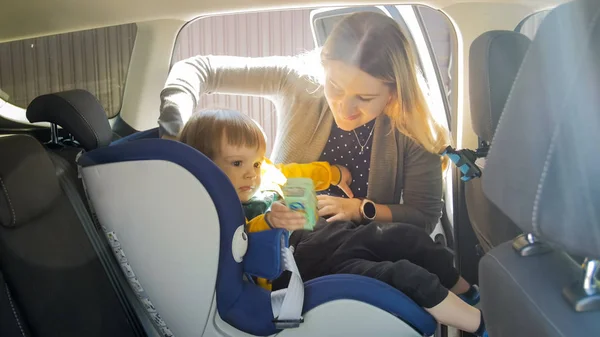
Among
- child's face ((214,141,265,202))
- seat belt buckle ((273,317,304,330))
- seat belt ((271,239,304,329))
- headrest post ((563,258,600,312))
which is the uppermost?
headrest post ((563,258,600,312))

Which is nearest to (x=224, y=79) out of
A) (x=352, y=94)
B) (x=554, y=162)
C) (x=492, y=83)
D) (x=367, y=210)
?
(x=352, y=94)

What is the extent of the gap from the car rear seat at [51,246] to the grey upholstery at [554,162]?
1.13 meters

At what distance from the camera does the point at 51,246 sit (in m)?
1.58

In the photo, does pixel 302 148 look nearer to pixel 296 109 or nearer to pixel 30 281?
pixel 296 109

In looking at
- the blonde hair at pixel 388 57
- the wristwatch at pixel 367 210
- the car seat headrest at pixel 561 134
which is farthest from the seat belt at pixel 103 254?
the car seat headrest at pixel 561 134

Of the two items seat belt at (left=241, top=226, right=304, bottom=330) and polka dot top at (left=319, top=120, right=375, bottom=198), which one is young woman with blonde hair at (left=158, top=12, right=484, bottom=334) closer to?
polka dot top at (left=319, top=120, right=375, bottom=198)

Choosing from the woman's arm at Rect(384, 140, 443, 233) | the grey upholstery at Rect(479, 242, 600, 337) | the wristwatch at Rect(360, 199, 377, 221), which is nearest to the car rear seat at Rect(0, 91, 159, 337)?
the wristwatch at Rect(360, 199, 377, 221)

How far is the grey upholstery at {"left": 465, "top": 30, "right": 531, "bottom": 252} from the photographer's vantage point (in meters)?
1.72

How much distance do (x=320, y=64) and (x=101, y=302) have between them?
41.3 inches

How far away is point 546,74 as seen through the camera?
943mm

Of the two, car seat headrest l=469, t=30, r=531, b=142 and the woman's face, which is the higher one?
car seat headrest l=469, t=30, r=531, b=142

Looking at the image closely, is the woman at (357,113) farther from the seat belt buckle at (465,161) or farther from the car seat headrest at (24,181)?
the car seat headrest at (24,181)

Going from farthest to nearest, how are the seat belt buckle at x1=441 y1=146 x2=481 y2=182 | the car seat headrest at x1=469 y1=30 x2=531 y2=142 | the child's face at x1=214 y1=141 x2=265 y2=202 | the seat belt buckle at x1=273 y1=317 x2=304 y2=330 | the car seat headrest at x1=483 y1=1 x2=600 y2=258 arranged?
the seat belt buckle at x1=441 y1=146 x2=481 y2=182, the child's face at x1=214 y1=141 x2=265 y2=202, the car seat headrest at x1=469 y1=30 x2=531 y2=142, the seat belt buckle at x1=273 y1=317 x2=304 y2=330, the car seat headrest at x1=483 y1=1 x2=600 y2=258

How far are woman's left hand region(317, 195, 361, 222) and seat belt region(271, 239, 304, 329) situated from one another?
0.37 m
